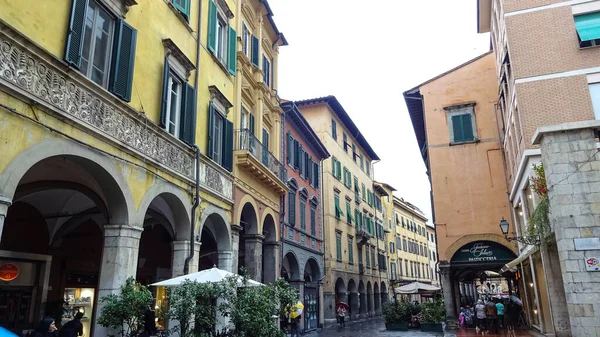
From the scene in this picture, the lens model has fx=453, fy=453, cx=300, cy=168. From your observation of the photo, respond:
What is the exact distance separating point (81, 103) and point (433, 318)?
19.0 meters

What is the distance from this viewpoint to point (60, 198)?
11.5 m

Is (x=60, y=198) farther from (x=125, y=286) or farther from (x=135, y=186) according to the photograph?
(x=125, y=286)

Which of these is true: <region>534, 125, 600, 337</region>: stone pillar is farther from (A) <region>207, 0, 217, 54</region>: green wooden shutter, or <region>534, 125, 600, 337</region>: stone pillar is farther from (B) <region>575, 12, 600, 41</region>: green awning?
(A) <region>207, 0, 217, 54</region>: green wooden shutter

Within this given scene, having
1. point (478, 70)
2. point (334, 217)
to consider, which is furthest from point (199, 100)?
point (334, 217)

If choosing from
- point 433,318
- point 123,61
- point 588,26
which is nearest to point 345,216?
point 433,318

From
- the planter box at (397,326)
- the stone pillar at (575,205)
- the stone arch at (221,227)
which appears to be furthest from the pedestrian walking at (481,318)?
the stone arch at (221,227)

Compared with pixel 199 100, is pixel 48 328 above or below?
below

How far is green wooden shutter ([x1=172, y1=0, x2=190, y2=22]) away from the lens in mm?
11758

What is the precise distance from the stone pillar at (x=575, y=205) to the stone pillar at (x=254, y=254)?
30.8 feet

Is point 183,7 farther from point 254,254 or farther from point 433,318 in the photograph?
point 433,318

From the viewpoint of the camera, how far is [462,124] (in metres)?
24.1

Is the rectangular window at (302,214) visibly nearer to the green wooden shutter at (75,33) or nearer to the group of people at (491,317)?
the group of people at (491,317)

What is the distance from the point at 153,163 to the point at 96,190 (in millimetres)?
1344

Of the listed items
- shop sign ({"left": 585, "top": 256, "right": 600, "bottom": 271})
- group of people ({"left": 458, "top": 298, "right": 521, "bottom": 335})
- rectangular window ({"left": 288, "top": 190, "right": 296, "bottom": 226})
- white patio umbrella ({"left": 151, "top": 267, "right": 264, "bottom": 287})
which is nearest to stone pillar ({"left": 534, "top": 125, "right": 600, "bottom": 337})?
shop sign ({"left": 585, "top": 256, "right": 600, "bottom": 271})
